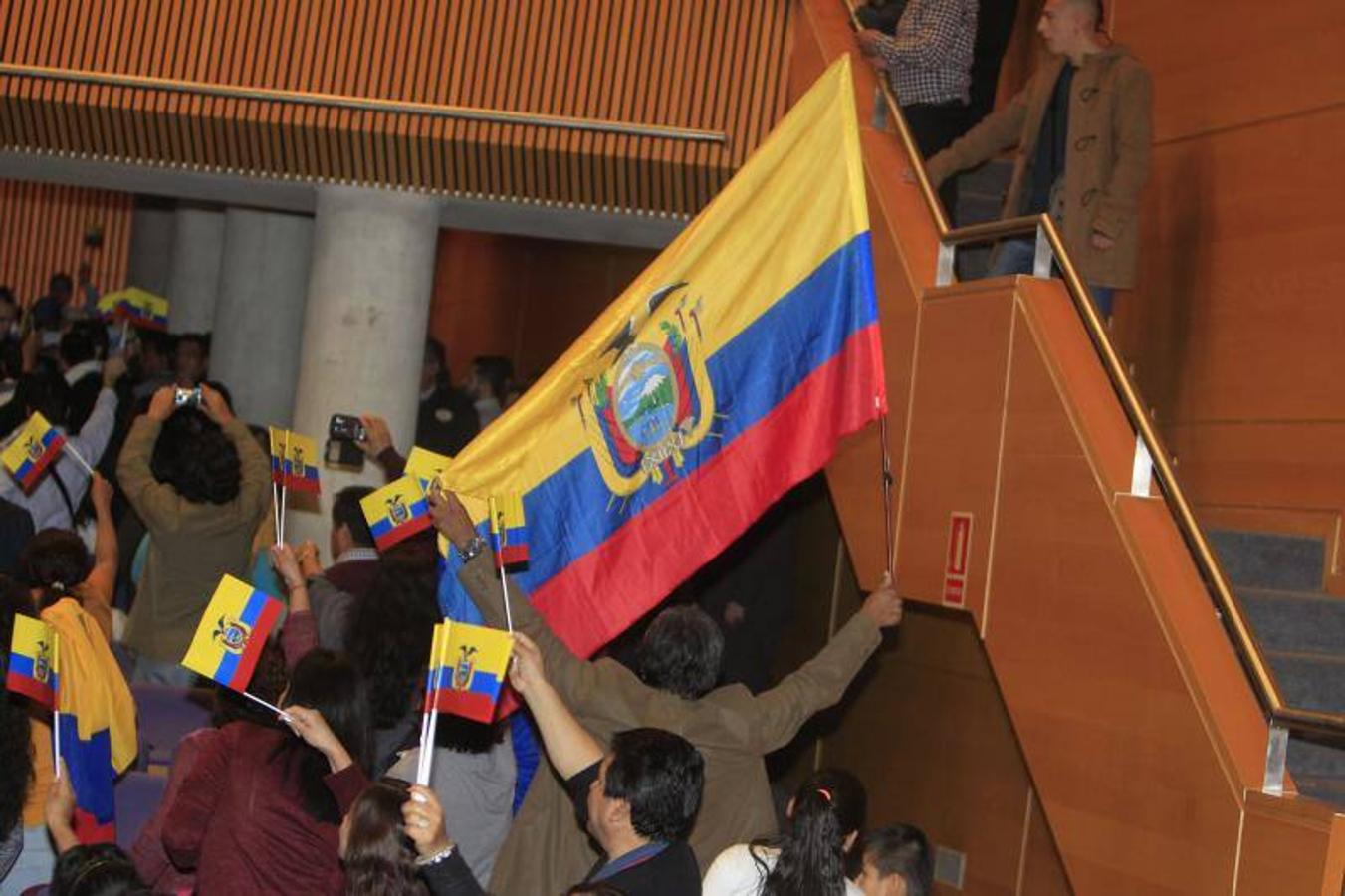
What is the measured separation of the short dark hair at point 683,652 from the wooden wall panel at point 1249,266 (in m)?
2.88

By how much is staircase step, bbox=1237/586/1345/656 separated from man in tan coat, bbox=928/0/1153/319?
3.58 feet

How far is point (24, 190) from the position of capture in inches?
758

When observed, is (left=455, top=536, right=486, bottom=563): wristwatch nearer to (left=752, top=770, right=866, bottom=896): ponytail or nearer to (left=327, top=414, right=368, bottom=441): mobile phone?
(left=752, top=770, right=866, bottom=896): ponytail

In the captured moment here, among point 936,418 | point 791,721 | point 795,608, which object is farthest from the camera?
point 795,608

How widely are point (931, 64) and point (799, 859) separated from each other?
4.39 metres

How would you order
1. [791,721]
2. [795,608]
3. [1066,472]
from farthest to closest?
1. [795,608]
2. [1066,472]
3. [791,721]

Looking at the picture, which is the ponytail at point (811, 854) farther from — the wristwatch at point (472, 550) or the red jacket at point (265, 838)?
the wristwatch at point (472, 550)

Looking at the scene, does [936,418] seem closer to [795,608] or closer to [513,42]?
[513,42]

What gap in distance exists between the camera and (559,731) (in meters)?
4.32

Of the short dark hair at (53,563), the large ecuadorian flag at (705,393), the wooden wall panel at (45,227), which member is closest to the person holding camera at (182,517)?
the short dark hair at (53,563)

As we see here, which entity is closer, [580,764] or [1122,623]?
[580,764]

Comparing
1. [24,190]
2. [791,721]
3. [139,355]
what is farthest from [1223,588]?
[24,190]

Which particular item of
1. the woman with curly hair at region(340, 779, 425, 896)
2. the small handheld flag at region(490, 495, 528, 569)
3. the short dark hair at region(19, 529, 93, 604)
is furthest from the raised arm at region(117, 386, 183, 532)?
the woman with curly hair at region(340, 779, 425, 896)

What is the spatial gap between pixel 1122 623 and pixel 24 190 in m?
15.9
